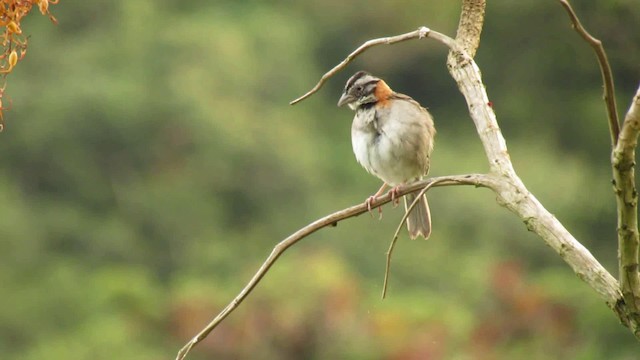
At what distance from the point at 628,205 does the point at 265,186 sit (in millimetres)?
19107

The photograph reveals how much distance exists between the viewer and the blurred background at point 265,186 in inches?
664

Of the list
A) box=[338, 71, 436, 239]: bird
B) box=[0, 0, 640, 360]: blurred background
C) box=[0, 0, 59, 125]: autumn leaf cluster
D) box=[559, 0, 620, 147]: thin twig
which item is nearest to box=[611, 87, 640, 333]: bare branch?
box=[559, 0, 620, 147]: thin twig

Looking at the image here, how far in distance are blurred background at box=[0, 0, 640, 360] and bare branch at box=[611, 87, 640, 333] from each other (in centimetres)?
1188

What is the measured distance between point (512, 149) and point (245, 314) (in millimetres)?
9709

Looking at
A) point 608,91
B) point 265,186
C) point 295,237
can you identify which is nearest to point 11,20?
point 295,237

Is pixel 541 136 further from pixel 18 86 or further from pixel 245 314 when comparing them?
pixel 245 314

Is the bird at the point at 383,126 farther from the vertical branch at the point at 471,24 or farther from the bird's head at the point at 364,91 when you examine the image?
the vertical branch at the point at 471,24

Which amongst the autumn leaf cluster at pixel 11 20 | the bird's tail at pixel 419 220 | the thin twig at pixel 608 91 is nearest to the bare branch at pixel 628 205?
the thin twig at pixel 608 91

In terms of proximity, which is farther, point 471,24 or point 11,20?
point 471,24

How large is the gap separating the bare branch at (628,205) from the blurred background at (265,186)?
11.9 m

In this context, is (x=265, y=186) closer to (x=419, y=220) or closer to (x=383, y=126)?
(x=419, y=220)

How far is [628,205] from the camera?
2539 mm

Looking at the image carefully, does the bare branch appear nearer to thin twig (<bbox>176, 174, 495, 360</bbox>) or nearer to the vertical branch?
thin twig (<bbox>176, 174, 495, 360</bbox>)

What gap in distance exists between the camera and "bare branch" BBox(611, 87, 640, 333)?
8.09 ft
